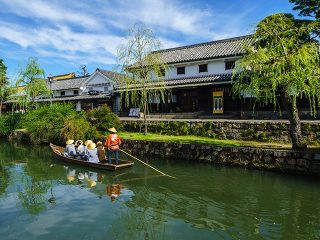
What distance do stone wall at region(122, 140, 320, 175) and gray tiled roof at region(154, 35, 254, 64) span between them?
1169cm

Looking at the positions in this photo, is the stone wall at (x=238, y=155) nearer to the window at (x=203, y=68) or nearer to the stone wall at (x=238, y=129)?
the stone wall at (x=238, y=129)

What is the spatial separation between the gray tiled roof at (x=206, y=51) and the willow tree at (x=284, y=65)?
1084cm

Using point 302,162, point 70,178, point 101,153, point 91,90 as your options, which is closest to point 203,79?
point 101,153

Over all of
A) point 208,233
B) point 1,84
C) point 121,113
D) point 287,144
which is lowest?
point 208,233

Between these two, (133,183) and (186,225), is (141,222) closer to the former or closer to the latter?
(186,225)

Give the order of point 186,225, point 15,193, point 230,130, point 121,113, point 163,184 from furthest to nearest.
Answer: point 121,113 → point 230,130 → point 163,184 → point 15,193 → point 186,225

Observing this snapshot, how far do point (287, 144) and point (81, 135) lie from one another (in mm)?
14163

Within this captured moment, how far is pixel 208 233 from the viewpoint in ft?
25.7

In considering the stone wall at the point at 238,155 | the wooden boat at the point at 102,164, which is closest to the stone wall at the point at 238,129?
the stone wall at the point at 238,155

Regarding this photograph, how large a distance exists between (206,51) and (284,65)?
643 inches

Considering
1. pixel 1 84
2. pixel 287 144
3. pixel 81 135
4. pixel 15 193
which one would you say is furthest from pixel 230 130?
pixel 1 84

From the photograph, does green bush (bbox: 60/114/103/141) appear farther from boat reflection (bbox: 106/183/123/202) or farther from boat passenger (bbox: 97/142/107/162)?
boat reflection (bbox: 106/183/123/202)

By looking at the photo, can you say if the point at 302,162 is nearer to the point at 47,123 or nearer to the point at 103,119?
the point at 103,119

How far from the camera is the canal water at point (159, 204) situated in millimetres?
7961
